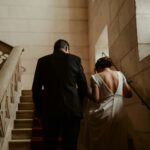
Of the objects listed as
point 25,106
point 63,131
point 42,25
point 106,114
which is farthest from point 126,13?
point 42,25

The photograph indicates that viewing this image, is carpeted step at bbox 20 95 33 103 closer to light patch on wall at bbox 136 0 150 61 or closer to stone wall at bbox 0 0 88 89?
stone wall at bbox 0 0 88 89

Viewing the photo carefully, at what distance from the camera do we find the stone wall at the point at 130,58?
3.52m

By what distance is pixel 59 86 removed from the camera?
269cm

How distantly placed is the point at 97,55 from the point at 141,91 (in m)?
4.12

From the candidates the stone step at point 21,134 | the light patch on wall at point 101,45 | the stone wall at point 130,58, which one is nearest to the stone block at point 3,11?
the light patch on wall at point 101,45

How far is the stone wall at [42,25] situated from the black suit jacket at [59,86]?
5.60m

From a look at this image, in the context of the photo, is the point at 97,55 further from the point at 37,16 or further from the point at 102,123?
the point at 102,123

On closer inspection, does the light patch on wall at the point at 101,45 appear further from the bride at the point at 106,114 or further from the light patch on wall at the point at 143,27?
the bride at the point at 106,114

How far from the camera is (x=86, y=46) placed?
869 cm

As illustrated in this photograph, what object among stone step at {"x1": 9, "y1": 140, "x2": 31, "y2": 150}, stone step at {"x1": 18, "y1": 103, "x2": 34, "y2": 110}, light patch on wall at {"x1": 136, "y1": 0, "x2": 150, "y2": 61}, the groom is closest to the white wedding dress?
the groom

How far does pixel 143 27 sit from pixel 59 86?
1735 millimetres

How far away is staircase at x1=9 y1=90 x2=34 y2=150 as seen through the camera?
4.42m

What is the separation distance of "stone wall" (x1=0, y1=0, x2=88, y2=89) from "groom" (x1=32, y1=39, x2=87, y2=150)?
18.4ft

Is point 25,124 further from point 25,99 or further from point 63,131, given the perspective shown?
point 63,131
